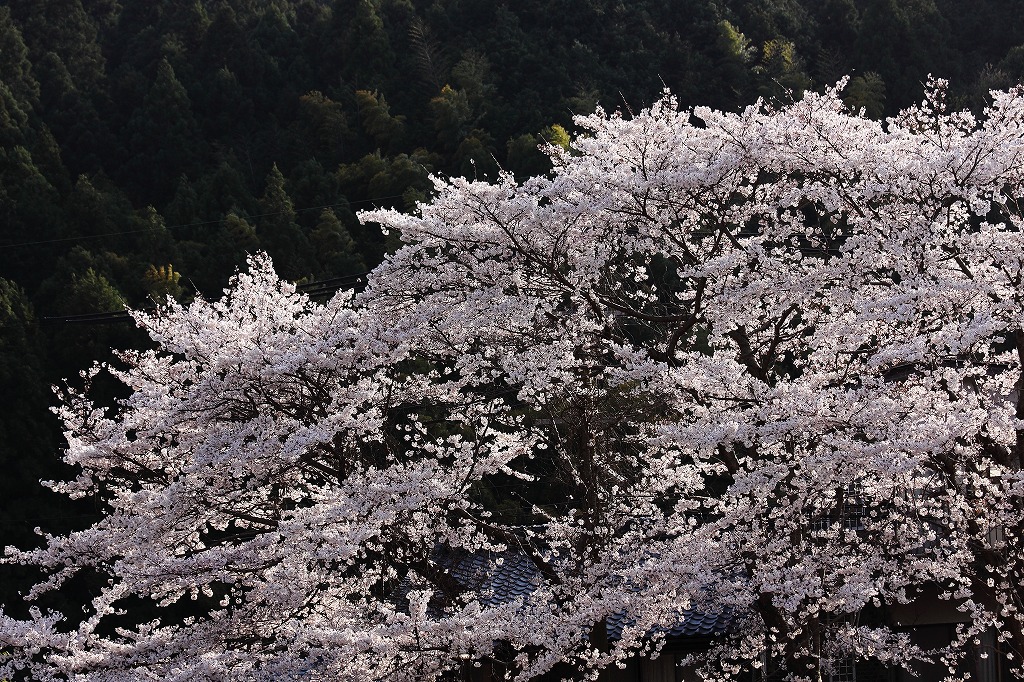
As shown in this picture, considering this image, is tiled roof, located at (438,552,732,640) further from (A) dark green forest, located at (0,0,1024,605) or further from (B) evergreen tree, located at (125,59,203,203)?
(B) evergreen tree, located at (125,59,203,203)

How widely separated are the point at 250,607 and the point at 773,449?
388 cm

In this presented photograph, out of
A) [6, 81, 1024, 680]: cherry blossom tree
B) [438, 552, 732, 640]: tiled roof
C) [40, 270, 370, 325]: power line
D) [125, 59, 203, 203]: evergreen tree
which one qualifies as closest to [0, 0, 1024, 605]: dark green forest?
[125, 59, 203, 203]: evergreen tree

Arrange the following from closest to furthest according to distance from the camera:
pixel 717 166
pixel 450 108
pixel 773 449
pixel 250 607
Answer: pixel 773 449 → pixel 717 166 → pixel 250 607 → pixel 450 108

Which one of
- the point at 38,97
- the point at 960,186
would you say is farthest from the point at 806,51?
the point at 960,186

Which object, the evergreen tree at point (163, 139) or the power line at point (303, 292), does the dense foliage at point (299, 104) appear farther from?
the power line at point (303, 292)

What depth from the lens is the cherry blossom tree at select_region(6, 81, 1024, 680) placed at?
757 centimetres

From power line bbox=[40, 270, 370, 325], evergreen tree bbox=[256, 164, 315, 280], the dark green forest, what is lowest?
power line bbox=[40, 270, 370, 325]

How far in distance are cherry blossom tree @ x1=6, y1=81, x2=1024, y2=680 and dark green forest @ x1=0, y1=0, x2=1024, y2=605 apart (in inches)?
655

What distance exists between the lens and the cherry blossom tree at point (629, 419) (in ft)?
24.8

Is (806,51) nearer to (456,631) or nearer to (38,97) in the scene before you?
(38,97)

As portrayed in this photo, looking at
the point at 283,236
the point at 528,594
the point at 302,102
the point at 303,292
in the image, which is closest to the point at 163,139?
the point at 302,102

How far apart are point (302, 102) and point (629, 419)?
27390 millimetres

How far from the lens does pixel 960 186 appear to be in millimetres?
7766

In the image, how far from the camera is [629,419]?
29.8 ft
